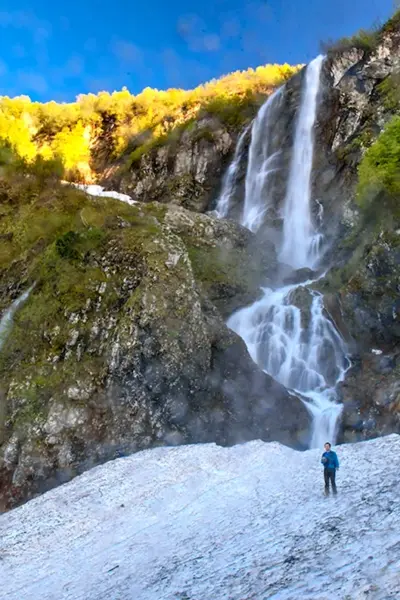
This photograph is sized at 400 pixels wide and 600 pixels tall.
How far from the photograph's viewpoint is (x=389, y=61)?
41625 mm

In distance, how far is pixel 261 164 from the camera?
48938 mm

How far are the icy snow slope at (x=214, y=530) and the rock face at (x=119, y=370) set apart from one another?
73.4 inches

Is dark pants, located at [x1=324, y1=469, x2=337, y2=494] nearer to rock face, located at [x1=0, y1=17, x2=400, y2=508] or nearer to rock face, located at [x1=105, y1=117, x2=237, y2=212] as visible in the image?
rock face, located at [x1=0, y1=17, x2=400, y2=508]

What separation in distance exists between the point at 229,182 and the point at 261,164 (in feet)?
15.4

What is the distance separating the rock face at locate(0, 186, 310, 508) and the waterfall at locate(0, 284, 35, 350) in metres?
0.51

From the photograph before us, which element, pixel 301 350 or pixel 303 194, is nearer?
pixel 301 350

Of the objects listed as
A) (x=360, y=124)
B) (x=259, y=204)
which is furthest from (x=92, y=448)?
(x=360, y=124)

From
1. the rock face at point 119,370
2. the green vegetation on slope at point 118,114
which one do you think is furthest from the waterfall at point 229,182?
the rock face at point 119,370

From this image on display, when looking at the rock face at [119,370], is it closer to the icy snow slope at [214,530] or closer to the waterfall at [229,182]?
the icy snow slope at [214,530]

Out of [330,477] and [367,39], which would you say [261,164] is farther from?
[330,477]

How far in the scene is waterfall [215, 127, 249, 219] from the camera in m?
50.2

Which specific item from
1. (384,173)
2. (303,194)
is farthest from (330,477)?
(303,194)

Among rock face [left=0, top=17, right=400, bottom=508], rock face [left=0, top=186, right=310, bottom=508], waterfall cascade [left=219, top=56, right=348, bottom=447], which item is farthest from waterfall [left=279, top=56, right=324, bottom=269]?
rock face [left=0, top=186, right=310, bottom=508]

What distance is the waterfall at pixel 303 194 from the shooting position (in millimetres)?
40156
